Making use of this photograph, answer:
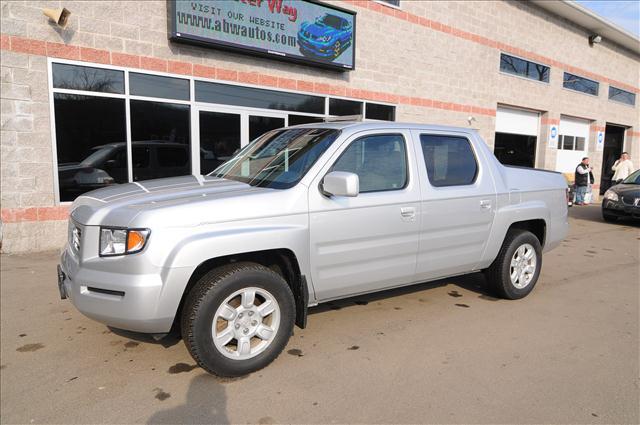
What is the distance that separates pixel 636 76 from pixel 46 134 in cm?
2671

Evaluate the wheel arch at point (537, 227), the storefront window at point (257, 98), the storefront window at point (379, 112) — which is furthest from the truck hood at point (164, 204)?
the storefront window at point (379, 112)

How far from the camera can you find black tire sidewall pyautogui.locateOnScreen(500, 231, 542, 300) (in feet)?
15.9

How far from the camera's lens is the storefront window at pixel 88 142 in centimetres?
734

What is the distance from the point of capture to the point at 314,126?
425cm

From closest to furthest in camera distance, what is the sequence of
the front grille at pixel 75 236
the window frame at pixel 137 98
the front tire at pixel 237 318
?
the front tire at pixel 237 318
the front grille at pixel 75 236
the window frame at pixel 137 98

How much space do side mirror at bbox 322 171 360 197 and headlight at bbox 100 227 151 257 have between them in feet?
4.35

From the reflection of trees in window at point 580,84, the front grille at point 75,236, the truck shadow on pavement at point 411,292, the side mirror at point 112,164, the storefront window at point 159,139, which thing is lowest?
the truck shadow on pavement at point 411,292

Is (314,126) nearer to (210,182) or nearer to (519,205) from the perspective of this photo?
(210,182)

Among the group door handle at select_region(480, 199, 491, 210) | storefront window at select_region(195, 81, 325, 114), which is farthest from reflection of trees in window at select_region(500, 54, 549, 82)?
door handle at select_region(480, 199, 491, 210)

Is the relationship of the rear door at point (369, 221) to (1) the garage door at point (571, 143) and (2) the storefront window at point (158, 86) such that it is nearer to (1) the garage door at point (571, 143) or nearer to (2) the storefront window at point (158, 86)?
(2) the storefront window at point (158, 86)

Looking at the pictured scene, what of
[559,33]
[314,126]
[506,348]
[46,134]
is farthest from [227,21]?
[559,33]

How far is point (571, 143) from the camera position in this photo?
1928cm

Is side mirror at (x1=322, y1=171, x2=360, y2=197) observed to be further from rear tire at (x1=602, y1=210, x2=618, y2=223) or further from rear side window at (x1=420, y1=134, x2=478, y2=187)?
rear tire at (x1=602, y1=210, x2=618, y2=223)

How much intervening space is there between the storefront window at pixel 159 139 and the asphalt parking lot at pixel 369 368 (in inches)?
140
